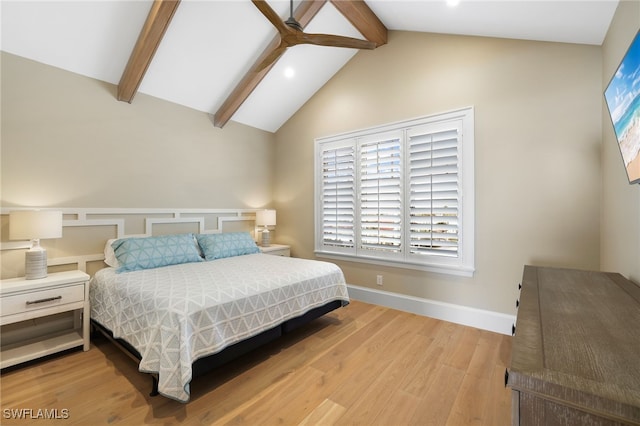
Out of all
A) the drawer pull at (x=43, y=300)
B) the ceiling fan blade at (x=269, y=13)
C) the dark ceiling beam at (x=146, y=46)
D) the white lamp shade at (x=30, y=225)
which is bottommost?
the drawer pull at (x=43, y=300)

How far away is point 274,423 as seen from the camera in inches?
66.5

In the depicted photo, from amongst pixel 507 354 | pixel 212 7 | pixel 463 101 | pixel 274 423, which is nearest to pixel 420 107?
pixel 463 101

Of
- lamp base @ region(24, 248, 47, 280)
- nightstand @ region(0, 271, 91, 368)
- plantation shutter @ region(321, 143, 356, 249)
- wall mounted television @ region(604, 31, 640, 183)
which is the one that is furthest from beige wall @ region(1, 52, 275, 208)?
wall mounted television @ region(604, 31, 640, 183)

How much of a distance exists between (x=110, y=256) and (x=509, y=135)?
4141 mm

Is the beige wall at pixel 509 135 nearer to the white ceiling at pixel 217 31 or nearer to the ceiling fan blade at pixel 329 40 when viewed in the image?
the white ceiling at pixel 217 31

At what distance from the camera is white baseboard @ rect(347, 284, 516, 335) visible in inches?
113

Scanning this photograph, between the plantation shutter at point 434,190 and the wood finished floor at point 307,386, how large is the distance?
3.12 feet

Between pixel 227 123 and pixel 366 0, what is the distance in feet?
A: 7.83

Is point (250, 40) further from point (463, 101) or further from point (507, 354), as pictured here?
point (507, 354)

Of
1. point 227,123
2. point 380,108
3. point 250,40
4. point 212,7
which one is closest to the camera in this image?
Result: point 212,7

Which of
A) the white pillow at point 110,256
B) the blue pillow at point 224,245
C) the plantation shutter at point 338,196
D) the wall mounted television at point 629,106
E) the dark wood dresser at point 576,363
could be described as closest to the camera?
the dark wood dresser at point 576,363

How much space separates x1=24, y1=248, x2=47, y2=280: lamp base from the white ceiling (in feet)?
5.85

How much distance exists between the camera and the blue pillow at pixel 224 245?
11.2 feet

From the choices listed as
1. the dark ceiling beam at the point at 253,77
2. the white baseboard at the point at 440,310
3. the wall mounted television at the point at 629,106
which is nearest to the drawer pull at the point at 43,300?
the dark ceiling beam at the point at 253,77
